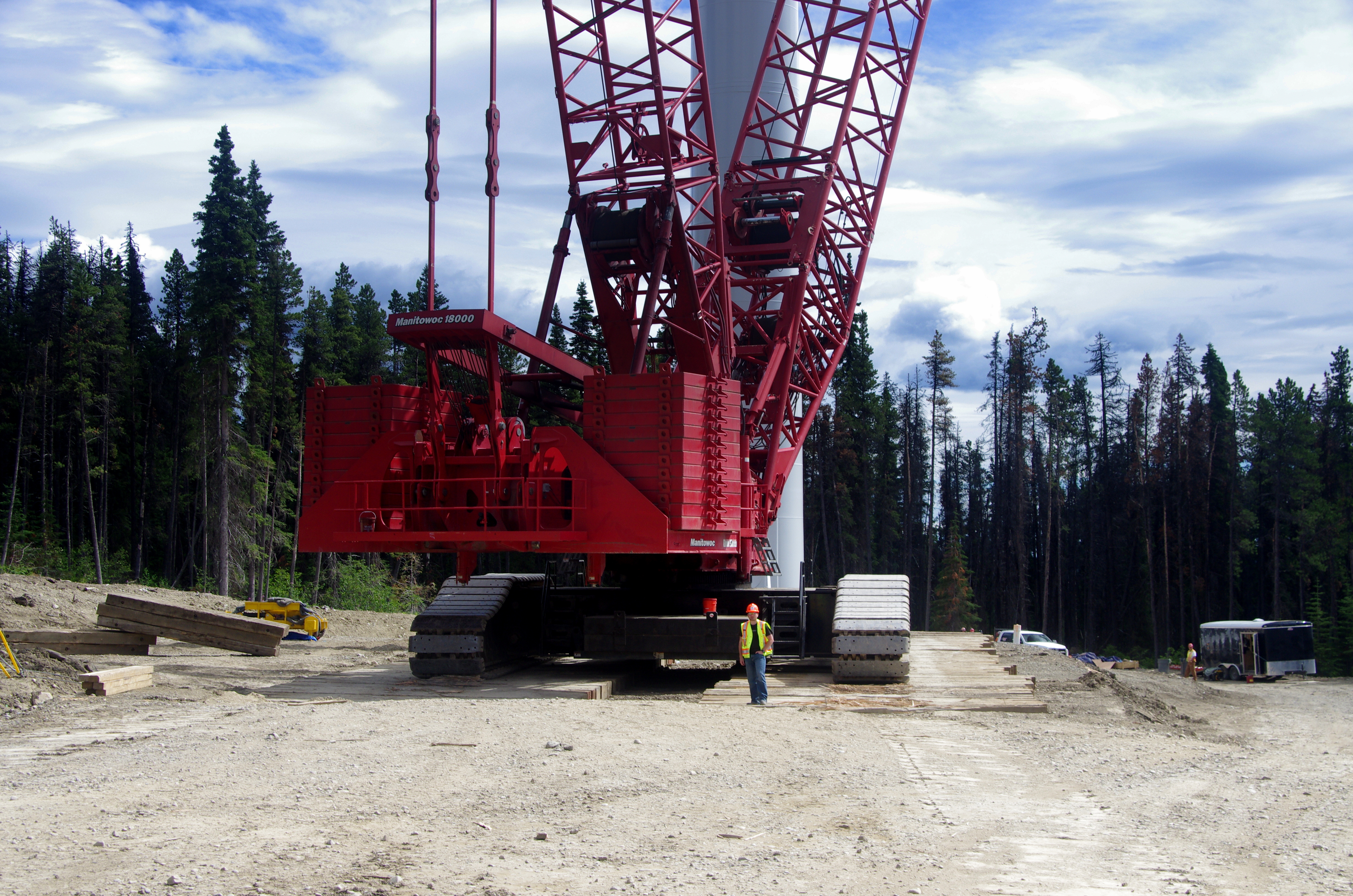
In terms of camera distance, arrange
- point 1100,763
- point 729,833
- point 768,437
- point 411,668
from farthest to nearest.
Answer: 1. point 768,437
2. point 411,668
3. point 1100,763
4. point 729,833

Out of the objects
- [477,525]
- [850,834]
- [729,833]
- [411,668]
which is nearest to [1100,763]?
[850,834]

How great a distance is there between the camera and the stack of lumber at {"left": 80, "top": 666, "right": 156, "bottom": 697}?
40.3 ft

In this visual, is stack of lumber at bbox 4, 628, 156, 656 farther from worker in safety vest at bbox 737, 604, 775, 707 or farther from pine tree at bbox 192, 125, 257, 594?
pine tree at bbox 192, 125, 257, 594

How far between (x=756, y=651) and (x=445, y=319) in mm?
5340

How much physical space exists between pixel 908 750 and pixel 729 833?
140 inches

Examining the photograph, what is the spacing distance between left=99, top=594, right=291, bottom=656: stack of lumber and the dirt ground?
371cm

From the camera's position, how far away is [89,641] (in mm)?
16344

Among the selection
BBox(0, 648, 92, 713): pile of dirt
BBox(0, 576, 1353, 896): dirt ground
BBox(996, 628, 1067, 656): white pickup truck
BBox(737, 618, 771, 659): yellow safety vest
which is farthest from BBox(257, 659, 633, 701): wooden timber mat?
BBox(996, 628, 1067, 656): white pickup truck

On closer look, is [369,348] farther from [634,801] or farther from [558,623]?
[634,801]

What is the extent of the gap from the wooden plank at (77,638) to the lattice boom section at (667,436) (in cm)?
856

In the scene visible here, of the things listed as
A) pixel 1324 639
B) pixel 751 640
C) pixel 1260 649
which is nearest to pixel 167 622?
pixel 751 640

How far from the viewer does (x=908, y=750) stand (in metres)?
9.51

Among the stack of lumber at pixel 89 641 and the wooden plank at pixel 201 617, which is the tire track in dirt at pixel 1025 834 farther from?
the stack of lumber at pixel 89 641

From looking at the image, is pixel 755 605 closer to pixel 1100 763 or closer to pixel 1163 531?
pixel 1100 763
